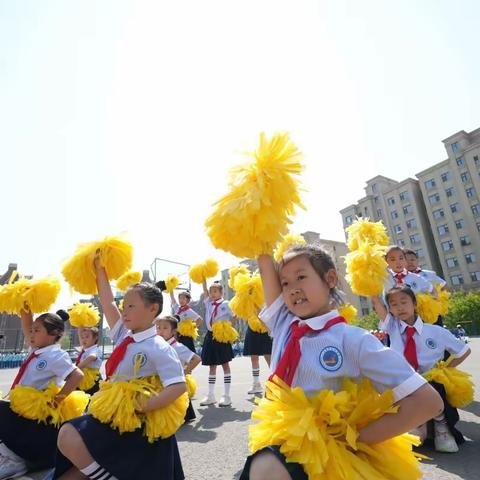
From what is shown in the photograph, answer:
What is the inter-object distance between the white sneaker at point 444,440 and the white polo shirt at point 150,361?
2.60m

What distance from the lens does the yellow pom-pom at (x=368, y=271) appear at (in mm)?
3609

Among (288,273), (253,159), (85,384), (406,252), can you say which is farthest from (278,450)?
(85,384)

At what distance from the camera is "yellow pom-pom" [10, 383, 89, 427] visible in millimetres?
3295

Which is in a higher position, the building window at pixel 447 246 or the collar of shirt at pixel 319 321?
the building window at pixel 447 246

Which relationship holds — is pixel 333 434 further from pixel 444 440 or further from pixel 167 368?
pixel 444 440

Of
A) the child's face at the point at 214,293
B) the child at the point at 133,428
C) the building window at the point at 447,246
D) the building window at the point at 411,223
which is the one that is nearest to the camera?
the child at the point at 133,428

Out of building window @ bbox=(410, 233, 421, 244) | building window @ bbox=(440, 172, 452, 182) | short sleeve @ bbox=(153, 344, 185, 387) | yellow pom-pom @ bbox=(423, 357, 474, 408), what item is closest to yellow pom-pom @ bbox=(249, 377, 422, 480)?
short sleeve @ bbox=(153, 344, 185, 387)

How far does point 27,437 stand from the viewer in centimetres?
332

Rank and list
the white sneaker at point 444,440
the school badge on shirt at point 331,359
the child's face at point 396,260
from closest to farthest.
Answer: the school badge on shirt at point 331,359, the white sneaker at point 444,440, the child's face at point 396,260

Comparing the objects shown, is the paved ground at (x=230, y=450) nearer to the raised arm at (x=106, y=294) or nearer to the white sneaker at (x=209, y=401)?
the white sneaker at (x=209, y=401)

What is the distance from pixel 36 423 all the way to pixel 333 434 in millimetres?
3261

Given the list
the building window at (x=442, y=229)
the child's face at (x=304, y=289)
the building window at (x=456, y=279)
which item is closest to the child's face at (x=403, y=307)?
the child's face at (x=304, y=289)

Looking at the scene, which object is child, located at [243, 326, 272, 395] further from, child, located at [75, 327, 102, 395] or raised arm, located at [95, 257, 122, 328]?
Answer: raised arm, located at [95, 257, 122, 328]

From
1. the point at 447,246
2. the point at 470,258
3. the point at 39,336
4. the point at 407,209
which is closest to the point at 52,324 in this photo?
the point at 39,336
